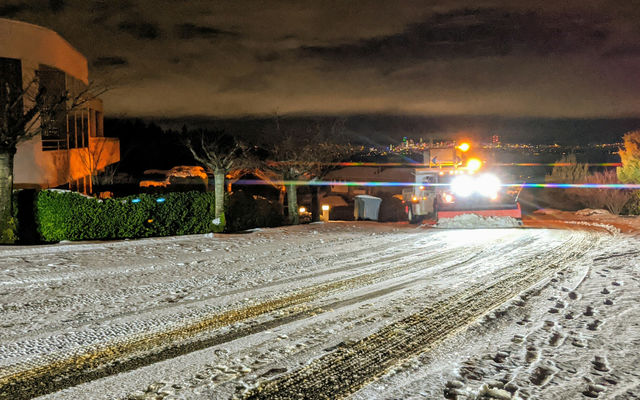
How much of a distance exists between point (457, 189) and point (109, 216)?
13.0m

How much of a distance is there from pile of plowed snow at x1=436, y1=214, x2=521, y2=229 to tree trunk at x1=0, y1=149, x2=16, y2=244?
553 inches

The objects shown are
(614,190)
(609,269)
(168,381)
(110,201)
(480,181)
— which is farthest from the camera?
(614,190)

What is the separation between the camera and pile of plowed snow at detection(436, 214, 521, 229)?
19.6m

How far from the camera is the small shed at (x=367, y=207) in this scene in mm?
34938

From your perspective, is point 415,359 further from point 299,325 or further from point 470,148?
point 470,148

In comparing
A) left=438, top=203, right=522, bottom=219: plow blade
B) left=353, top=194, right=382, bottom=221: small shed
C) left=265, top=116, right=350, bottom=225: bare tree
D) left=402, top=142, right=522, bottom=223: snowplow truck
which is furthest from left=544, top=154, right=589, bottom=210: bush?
left=265, top=116, right=350, bottom=225: bare tree

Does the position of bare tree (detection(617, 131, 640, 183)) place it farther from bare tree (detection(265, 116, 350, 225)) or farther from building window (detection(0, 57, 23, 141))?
building window (detection(0, 57, 23, 141))

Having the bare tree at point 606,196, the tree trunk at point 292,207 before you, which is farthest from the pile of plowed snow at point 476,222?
the bare tree at point 606,196

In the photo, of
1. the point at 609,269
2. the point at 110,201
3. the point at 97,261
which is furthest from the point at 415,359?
the point at 110,201

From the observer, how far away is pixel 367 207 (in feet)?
115

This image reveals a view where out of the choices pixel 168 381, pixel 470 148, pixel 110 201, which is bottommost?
pixel 168 381

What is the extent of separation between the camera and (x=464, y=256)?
39.6 ft

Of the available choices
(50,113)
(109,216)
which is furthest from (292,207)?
(50,113)

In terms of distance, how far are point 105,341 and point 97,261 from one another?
596 cm
